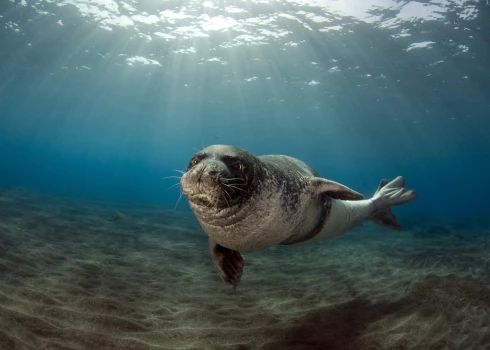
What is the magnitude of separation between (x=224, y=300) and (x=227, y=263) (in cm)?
133

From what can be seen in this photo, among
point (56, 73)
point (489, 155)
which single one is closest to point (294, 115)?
point (56, 73)

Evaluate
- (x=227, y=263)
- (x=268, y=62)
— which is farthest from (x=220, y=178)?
(x=268, y=62)

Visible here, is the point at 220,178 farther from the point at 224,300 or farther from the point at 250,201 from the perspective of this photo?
the point at 224,300

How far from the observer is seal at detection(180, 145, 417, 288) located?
9.23 feet

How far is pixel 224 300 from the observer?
520 centimetres

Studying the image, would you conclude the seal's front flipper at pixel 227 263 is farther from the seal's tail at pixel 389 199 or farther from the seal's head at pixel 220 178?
the seal's tail at pixel 389 199

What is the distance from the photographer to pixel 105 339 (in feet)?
11.5

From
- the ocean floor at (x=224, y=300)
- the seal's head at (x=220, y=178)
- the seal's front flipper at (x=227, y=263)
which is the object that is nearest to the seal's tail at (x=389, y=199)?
the ocean floor at (x=224, y=300)

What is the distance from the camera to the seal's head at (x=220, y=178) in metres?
2.71

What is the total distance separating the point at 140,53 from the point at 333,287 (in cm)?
2494

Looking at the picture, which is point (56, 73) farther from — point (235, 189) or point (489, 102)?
point (489, 102)

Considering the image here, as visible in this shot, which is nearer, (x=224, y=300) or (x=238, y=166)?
(x=238, y=166)

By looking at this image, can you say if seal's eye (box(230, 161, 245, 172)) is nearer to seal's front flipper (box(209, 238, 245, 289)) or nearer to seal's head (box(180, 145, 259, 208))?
seal's head (box(180, 145, 259, 208))

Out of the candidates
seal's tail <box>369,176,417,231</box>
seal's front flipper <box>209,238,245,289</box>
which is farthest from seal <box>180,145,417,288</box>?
seal's tail <box>369,176,417,231</box>
